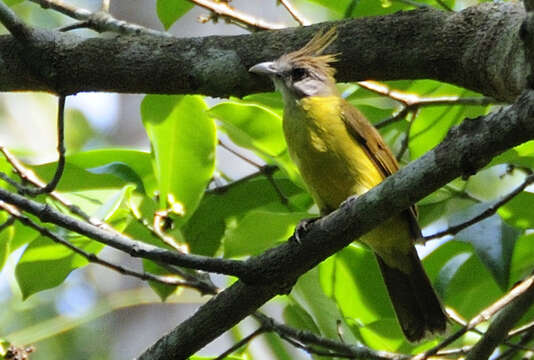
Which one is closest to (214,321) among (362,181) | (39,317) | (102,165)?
(102,165)

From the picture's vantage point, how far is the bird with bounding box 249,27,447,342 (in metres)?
3.37

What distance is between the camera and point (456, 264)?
10.5 ft

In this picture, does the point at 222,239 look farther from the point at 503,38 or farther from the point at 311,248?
the point at 503,38

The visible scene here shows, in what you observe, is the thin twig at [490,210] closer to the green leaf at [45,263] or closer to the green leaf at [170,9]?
the green leaf at [45,263]

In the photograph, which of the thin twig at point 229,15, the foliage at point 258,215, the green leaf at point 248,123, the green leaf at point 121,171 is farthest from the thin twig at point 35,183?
the thin twig at point 229,15

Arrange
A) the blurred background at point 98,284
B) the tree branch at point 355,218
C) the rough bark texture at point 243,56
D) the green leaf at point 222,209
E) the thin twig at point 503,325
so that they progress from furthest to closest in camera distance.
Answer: the blurred background at point 98,284 < the green leaf at point 222,209 < the rough bark texture at point 243,56 < the thin twig at point 503,325 < the tree branch at point 355,218

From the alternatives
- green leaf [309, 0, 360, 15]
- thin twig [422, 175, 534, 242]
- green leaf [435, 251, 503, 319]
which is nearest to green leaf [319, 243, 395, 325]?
green leaf [435, 251, 503, 319]

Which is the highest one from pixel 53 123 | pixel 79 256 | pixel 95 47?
pixel 53 123

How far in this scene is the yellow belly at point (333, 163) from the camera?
3381 millimetres

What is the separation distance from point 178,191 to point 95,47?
0.58 meters

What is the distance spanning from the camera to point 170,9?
3.65 meters

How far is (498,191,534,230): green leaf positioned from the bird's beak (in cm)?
94

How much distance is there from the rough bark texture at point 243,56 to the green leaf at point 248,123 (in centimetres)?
7

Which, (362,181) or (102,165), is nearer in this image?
(102,165)
